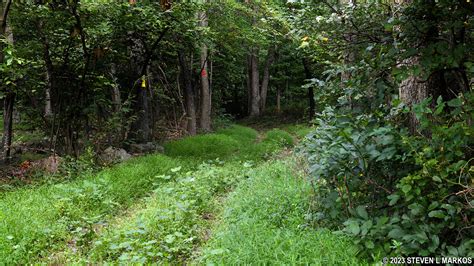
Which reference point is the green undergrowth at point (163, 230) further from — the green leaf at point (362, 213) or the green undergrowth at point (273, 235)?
the green leaf at point (362, 213)

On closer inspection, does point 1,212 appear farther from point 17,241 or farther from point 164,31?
point 164,31

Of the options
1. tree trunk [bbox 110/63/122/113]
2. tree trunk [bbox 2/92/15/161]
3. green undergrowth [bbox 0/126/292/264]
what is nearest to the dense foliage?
green undergrowth [bbox 0/126/292/264]

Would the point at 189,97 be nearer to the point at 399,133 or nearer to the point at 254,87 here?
the point at 254,87

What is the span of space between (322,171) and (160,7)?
6849 millimetres

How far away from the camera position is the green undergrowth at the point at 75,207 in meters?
4.19

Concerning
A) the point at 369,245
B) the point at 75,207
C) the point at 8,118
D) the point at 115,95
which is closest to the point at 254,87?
the point at 115,95

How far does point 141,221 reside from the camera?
15.1ft

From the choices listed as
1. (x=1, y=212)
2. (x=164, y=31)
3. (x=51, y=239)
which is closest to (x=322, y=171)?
(x=51, y=239)

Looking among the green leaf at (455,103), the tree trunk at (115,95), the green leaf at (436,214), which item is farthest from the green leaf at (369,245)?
the tree trunk at (115,95)

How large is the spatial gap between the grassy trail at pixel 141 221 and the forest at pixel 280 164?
3 centimetres

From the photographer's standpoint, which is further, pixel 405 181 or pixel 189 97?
pixel 189 97

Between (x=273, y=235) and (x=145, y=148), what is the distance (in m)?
6.82

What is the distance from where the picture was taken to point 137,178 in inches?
279

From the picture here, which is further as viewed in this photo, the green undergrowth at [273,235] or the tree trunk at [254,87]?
the tree trunk at [254,87]
